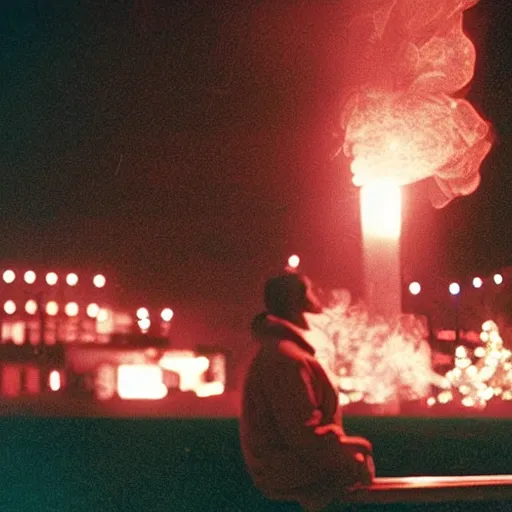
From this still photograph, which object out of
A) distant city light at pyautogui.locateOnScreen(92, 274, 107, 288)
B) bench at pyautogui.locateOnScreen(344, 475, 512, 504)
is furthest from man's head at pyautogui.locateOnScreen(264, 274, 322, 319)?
distant city light at pyautogui.locateOnScreen(92, 274, 107, 288)

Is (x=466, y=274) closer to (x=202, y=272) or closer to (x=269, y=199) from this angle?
(x=269, y=199)

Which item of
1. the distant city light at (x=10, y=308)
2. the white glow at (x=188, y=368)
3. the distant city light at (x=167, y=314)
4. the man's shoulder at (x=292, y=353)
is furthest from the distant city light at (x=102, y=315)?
the man's shoulder at (x=292, y=353)

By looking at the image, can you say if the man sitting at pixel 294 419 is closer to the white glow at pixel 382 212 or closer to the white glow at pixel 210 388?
the white glow at pixel 382 212

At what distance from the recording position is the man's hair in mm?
3631

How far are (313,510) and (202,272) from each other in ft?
51.1

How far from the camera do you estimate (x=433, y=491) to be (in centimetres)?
366

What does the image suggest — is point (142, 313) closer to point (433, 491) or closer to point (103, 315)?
point (103, 315)

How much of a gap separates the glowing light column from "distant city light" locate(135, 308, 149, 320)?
928 centimetres

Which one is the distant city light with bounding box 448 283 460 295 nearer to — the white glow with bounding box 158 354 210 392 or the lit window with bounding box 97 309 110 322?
the white glow with bounding box 158 354 210 392

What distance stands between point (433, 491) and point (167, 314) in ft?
48.8

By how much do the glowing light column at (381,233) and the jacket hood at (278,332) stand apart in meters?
4.91

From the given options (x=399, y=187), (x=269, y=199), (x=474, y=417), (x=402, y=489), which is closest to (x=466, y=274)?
(x=269, y=199)

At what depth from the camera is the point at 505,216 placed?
15.4 m

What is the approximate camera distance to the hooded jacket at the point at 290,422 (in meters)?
3.44
